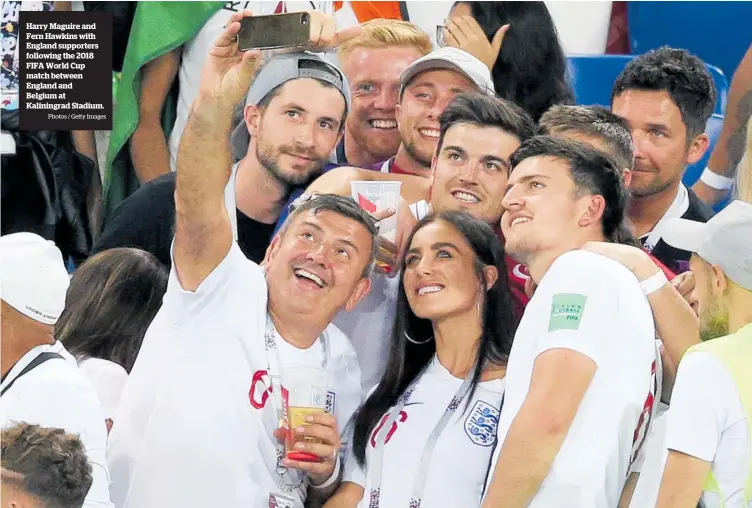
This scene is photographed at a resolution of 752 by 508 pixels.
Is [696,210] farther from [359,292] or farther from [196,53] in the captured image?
[196,53]

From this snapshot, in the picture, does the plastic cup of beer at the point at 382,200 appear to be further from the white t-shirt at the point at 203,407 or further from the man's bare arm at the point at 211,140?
the man's bare arm at the point at 211,140

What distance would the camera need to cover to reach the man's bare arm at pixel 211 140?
272cm

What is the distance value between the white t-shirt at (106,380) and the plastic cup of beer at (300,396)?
467 mm

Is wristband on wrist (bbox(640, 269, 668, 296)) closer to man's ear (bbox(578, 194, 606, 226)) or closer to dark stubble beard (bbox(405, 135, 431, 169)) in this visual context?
man's ear (bbox(578, 194, 606, 226))

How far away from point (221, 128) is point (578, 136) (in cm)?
91

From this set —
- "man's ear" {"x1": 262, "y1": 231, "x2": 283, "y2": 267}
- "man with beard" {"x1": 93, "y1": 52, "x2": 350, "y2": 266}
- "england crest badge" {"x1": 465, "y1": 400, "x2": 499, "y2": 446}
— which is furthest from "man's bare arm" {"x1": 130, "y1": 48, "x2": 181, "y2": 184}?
"england crest badge" {"x1": 465, "y1": 400, "x2": 499, "y2": 446}

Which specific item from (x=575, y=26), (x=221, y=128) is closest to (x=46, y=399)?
(x=221, y=128)

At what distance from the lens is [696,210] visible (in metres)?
3.49

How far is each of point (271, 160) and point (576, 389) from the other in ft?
4.56

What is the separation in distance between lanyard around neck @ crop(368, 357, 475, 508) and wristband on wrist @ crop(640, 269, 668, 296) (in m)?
0.47

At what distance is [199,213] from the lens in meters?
2.75

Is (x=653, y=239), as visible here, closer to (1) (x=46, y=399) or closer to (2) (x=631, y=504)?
(2) (x=631, y=504)

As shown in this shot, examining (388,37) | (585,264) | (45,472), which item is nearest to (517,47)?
(388,37)

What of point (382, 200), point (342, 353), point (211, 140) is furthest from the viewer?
point (382, 200)
